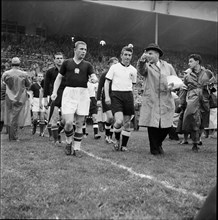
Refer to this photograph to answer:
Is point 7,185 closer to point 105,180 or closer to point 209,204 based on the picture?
point 105,180

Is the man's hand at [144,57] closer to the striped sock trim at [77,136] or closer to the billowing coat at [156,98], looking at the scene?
the billowing coat at [156,98]

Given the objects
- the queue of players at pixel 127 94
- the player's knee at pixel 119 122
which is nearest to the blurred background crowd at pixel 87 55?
the queue of players at pixel 127 94

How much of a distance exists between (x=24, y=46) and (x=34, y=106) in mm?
3488

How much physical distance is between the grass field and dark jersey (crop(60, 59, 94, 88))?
3.60ft

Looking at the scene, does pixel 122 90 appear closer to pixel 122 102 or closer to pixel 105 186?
pixel 122 102

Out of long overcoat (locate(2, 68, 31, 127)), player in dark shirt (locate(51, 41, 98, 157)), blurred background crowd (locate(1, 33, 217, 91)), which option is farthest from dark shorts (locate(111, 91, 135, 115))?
long overcoat (locate(2, 68, 31, 127))

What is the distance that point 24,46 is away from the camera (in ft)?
41.6

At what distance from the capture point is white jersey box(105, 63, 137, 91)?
6074 mm

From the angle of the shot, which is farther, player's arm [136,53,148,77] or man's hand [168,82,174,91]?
player's arm [136,53,148,77]

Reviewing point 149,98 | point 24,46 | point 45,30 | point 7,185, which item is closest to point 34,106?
point 45,30

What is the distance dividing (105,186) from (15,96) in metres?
5.21

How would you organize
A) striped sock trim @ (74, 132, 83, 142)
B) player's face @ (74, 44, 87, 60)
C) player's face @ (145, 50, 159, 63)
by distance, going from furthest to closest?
striped sock trim @ (74, 132, 83, 142)
player's face @ (145, 50, 159, 63)
player's face @ (74, 44, 87, 60)

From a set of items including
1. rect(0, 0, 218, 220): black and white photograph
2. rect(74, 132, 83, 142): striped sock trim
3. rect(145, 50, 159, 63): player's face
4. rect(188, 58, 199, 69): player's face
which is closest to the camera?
rect(0, 0, 218, 220): black and white photograph

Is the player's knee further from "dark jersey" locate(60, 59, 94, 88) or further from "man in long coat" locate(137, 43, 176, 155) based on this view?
"dark jersey" locate(60, 59, 94, 88)
